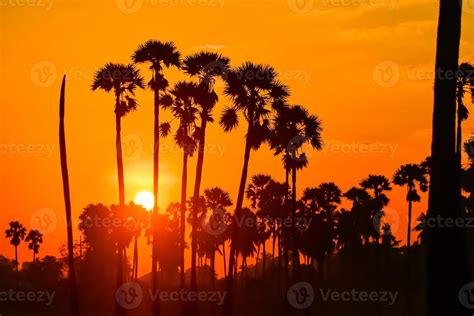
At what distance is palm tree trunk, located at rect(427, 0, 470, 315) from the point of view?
1905 cm

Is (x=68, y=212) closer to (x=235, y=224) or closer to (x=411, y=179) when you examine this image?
(x=235, y=224)

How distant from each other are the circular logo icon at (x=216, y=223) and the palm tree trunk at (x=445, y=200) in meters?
95.3

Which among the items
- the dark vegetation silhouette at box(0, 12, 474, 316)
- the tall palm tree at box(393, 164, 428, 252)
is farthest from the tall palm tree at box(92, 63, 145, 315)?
the tall palm tree at box(393, 164, 428, 252)

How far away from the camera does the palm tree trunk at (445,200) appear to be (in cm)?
1905

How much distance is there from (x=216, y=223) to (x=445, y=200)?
363 feet

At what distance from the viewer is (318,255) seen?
125875 millimetres

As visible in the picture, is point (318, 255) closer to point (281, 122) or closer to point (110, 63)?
point (281, 122)

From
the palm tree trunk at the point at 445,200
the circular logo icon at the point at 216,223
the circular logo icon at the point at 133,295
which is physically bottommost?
the circular logo icon at the point at 133,295

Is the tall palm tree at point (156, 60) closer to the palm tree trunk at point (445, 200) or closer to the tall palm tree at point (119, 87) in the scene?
the tall palm tree at point (119, 87)

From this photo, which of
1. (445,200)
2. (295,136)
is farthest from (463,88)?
(445,200)

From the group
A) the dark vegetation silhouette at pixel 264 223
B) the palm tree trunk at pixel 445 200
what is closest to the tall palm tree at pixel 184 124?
the dark vegetation silhouette at pixel 264 223

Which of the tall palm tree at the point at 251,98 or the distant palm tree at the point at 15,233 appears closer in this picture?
the tall palm tree at the point at 251,98

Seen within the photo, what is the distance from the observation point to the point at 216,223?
129 m

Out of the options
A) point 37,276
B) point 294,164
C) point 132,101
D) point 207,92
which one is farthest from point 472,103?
point 37,276
